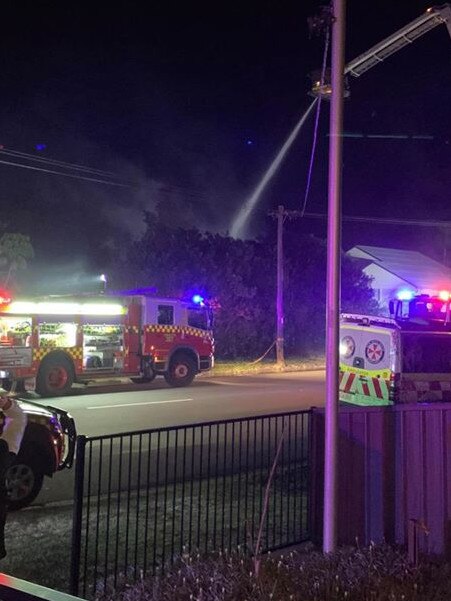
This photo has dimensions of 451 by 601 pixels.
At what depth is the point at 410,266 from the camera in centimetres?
4444

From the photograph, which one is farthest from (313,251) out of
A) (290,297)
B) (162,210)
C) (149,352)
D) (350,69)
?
(350,69)

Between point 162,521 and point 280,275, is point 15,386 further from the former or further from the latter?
point 280,275

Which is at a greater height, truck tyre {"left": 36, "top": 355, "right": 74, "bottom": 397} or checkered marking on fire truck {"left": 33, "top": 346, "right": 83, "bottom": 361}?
checkered marking on fire truck {"left": 33, "top": 346, "right": 83, "bottom": 361}

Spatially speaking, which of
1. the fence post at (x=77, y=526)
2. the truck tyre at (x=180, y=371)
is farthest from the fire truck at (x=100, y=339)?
the fence post at (x=77, y=526)

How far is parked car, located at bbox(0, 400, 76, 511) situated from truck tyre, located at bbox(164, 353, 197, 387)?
1141 centimetres

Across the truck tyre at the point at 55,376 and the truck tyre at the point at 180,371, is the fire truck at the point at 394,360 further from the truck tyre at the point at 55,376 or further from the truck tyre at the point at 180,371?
the truck tyre at the point at 55,376

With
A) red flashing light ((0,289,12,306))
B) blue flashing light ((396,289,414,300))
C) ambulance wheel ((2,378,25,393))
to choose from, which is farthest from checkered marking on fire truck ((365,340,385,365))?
red flashing light ((0,289,12,306))

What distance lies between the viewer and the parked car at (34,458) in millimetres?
6227

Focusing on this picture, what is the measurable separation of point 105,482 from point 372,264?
123 feet

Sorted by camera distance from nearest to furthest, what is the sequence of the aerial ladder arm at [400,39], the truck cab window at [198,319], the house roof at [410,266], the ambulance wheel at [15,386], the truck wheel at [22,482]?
the truck wheel at [22,482] → the aerial ladder arm at [400,39] → the ambulance wheel at [15,386] → the truck cab window at [198,319] → the house roof at [410,266]

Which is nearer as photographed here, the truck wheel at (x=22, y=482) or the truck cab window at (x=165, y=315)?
the truck wheel at (x=22, y=482)

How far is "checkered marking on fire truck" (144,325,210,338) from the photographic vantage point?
17.8 metres

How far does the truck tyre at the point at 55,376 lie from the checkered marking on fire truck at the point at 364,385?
6964mm

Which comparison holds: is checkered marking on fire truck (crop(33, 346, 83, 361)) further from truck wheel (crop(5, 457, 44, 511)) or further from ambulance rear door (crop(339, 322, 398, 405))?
truck wheel (crop(5, 457, 44, 511))
